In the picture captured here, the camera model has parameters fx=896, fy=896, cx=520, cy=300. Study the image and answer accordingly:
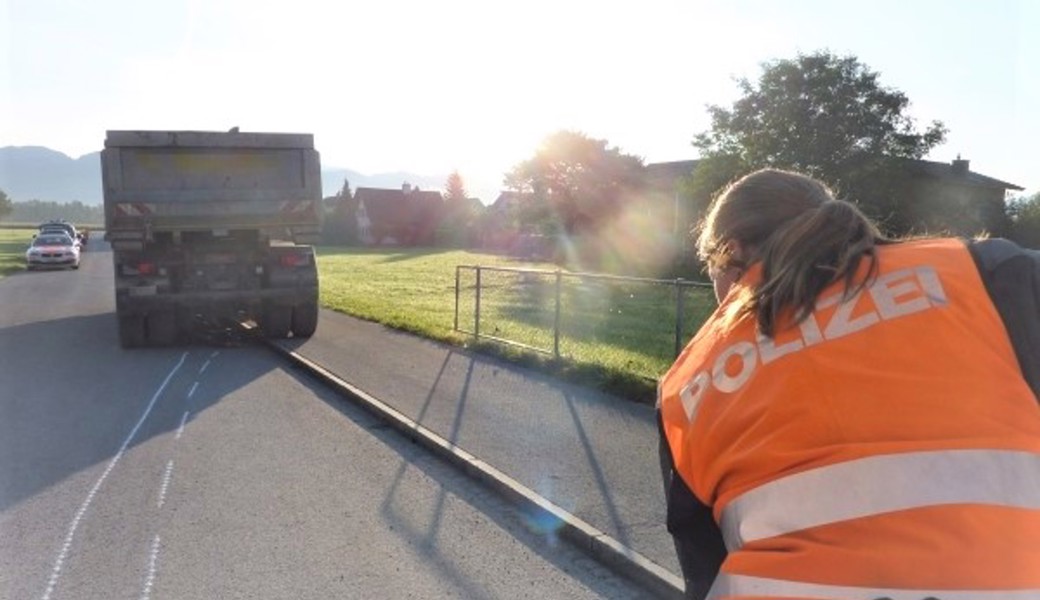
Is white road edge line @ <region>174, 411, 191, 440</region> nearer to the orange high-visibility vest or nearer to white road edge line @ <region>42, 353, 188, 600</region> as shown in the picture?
white road edge line @ <region>42, 353, 188, 600</region>

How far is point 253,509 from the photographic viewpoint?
5723 mm

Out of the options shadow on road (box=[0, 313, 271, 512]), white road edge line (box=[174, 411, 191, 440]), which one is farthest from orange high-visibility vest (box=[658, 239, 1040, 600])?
white road edge line (box=[174, 411, 191, 440])

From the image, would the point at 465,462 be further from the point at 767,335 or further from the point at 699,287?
the point at 767,335

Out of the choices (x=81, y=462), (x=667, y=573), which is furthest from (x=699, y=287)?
(x=81, y=462)

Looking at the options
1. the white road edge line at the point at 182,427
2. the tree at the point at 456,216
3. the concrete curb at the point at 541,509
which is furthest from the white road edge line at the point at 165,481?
the tree at the point at 456,216

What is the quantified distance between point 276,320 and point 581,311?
515 centimetres

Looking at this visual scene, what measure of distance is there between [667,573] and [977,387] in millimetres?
3139

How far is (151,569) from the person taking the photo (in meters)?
4.73

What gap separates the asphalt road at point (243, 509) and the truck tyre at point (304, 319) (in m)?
4.16

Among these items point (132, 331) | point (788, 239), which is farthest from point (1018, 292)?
point (132, 331)

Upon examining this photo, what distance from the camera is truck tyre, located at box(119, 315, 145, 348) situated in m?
13.6

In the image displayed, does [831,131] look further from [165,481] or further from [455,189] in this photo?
[455,189]

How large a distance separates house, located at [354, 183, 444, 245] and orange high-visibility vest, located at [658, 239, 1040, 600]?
82.6 metres

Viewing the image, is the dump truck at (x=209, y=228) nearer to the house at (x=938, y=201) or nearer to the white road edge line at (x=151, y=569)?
the white road edge line at (x=151, y=569)
